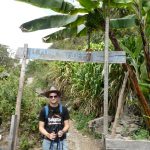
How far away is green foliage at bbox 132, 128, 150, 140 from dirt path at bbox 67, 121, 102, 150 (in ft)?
3.77

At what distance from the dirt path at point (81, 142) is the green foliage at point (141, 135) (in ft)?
3.77

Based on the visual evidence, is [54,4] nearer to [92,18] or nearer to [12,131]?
[92,18]

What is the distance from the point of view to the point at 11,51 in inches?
787

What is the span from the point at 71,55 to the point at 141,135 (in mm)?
2587

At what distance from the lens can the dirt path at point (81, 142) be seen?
993cm

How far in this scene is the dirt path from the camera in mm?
9930

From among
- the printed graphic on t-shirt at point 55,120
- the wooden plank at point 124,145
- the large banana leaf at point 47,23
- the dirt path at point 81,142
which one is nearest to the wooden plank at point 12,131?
the printed graphic on t-shirt at point 55,120

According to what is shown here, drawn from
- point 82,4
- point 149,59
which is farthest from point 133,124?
point 82,4

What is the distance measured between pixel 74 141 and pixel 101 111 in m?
1.67

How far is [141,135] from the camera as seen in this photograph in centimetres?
878

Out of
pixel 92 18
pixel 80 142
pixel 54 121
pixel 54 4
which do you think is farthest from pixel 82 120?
pixel 54 121

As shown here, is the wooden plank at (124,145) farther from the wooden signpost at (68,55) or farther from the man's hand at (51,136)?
the man's hand at (51,136)

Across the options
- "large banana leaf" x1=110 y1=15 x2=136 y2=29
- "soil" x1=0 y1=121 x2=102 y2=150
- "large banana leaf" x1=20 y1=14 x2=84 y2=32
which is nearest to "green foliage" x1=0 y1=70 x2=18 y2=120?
"soil" x1=0 y1=121 x2=102 y2=150

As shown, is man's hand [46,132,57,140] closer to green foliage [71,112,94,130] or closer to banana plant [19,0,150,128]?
banana plant [19,0,150,128]
